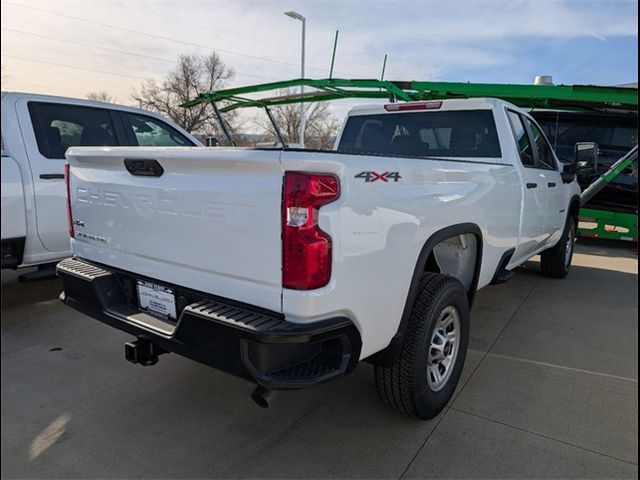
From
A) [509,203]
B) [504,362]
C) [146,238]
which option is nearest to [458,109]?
[509,203]

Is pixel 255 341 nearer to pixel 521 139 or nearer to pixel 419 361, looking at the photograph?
pixel 419 361

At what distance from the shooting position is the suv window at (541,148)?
470 cm

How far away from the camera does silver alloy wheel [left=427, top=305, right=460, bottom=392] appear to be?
9.28 feet

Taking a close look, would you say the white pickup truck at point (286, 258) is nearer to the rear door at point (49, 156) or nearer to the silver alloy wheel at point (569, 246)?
the rear door at point (49, 156)

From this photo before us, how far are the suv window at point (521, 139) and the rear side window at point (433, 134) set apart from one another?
0.27 meters

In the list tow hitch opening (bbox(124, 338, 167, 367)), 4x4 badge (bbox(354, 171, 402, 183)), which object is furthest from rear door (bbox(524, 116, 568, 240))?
tow hitch opening (bbox(124, 338, 167, 367))

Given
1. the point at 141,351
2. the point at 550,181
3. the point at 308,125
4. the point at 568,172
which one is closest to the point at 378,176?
the point at 141,351

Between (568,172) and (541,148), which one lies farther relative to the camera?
(568,172)

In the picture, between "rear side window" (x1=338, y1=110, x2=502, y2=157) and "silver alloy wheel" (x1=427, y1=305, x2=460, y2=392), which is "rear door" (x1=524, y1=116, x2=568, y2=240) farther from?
"silver alloy wheel" (x1=427, y1=305, x2=460, y2=392)

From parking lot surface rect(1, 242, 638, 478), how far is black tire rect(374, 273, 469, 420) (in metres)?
0.17

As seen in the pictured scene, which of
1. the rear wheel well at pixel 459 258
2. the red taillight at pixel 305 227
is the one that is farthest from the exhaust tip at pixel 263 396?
the rear wheel well at pixel 459 258

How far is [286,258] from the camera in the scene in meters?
1.94

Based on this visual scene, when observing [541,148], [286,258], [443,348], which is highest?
[541,148]

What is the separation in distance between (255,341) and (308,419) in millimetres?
1157
